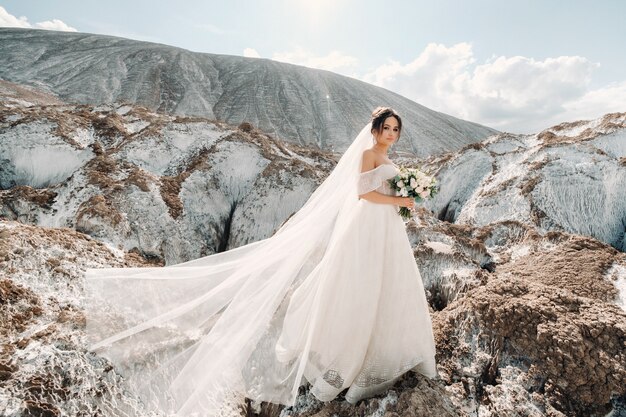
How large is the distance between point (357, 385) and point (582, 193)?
1157 cm

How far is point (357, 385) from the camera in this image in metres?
3.63

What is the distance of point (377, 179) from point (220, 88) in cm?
9850

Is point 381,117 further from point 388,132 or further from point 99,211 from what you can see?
point 99,211

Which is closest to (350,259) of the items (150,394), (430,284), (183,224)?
(150,394)

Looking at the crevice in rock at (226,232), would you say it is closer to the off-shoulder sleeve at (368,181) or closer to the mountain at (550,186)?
the off-shoulder sleeve at (368,181)

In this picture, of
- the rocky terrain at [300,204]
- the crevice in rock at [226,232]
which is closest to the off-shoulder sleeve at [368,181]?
the rocky terrain at [300,204]

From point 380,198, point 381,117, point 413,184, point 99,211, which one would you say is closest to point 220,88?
point 99,211

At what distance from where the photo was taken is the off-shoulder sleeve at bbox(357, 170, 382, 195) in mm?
3974

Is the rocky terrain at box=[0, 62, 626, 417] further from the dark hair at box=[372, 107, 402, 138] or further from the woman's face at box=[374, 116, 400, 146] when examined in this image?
the dark hair at box=[372, 107, 402, 138]

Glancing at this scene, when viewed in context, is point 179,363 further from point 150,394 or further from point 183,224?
point 183,224

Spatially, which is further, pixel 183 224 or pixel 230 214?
pixel 230 214

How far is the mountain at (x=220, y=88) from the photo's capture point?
251 feet

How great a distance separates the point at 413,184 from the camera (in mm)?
3865

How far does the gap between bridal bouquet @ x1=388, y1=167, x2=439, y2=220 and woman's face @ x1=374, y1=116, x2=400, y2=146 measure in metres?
0.51
